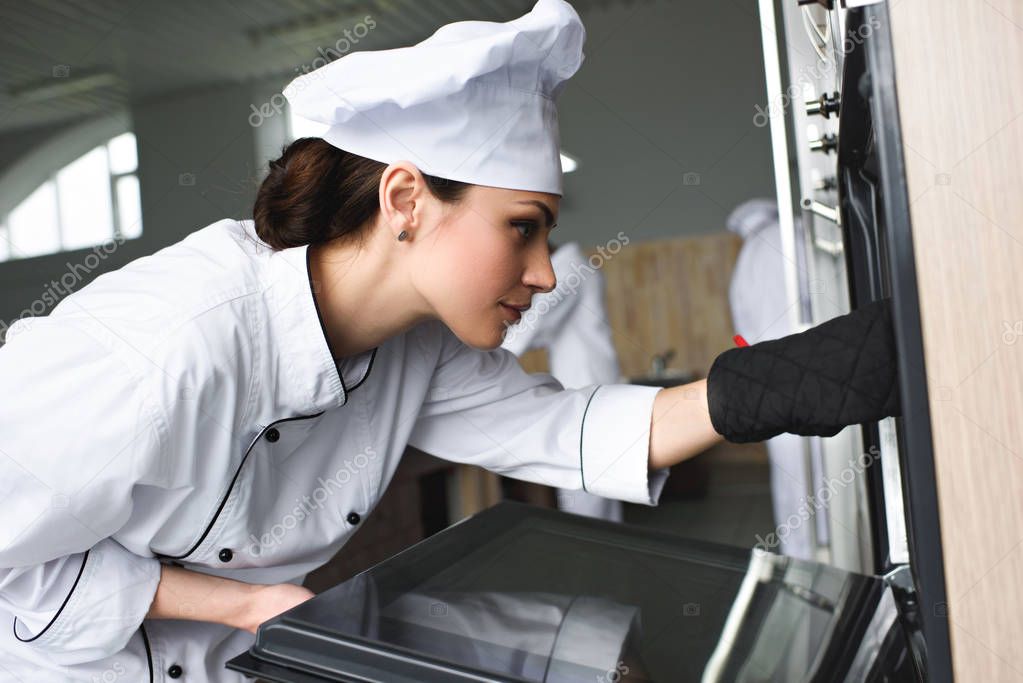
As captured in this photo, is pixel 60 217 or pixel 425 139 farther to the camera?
pixel 60 217

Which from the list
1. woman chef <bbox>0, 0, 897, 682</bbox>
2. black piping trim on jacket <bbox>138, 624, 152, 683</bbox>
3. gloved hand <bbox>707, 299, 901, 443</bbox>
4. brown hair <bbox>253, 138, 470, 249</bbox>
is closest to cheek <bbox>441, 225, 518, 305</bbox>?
woman chef <bbox>0, 0, 897, 682</bbox>

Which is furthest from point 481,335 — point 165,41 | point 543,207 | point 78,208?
point 165,41

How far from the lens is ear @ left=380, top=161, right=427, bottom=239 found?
35.0 inches

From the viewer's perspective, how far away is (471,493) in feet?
9.84

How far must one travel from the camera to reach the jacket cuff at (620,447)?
95cm

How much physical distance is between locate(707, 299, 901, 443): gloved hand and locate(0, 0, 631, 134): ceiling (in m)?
4.74

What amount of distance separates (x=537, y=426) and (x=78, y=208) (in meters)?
4.50

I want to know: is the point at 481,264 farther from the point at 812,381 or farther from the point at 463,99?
the point at 812,381

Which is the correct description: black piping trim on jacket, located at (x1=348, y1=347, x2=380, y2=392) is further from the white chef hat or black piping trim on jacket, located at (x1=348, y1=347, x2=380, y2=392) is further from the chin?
the white chef hat

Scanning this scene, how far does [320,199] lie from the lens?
38.1 inches

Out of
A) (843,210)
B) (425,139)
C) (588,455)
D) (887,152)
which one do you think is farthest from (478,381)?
(887,152)

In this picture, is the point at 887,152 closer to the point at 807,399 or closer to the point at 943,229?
the point at 943,229

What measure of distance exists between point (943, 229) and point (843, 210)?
592mm

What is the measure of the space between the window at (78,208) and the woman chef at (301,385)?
3.96 metres
